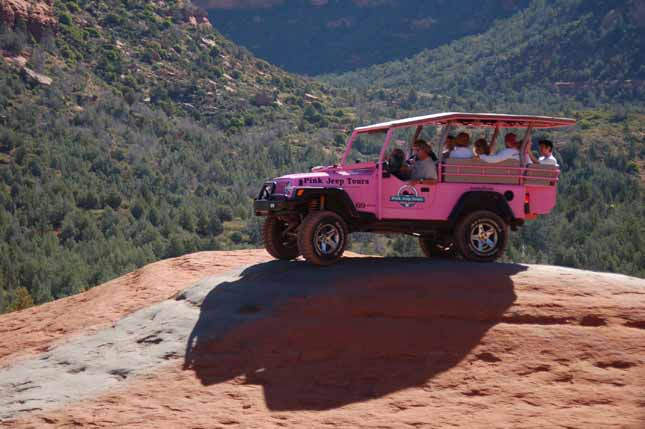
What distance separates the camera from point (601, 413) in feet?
31.8

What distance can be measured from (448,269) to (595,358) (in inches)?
109

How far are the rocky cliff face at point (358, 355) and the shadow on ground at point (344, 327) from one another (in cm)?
2

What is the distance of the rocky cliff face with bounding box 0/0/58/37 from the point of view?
267ft

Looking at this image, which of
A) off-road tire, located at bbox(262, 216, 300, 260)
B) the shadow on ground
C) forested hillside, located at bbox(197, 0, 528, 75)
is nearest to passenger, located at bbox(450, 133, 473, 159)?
the shadow on ground

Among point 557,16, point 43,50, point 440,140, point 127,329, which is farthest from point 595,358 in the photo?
point 557,16

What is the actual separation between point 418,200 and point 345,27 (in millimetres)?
172400

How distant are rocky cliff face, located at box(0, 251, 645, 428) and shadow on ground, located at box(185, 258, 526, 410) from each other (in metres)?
0.02

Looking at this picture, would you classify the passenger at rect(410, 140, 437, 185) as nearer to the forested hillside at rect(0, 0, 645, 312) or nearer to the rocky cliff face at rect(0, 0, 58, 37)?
the forested hillside at rect(0, 0, 645, 312)

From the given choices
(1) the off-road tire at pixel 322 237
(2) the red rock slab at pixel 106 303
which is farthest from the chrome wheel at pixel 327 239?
(2) the red rock slab at pixel 106 303

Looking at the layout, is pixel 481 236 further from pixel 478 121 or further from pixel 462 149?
pixel 478 121

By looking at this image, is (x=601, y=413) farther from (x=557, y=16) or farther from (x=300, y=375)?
(x=557, y=16)

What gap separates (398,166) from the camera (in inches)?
556

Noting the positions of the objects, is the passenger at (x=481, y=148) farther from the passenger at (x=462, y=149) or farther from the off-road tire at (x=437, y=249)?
the off-road tire at (x=437, y=249)

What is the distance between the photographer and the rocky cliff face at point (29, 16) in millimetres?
81438
